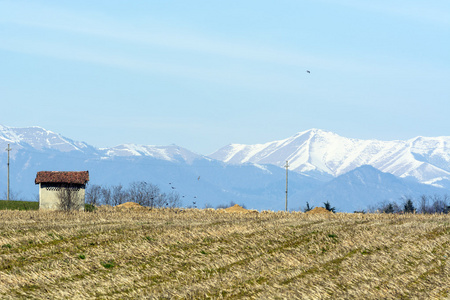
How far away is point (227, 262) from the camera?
3356 centimetres

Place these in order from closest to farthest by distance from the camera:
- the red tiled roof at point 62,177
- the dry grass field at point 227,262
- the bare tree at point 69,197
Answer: the dry grass field at point 227,262
the bare tree at point 69,197
the red tiled roof at point 62,177

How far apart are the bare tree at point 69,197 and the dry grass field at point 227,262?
37.0m

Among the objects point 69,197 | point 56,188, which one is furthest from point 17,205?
point 69,197

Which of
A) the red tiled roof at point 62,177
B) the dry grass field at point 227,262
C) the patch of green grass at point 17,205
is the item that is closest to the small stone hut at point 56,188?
the red tiled roof at point 62,177

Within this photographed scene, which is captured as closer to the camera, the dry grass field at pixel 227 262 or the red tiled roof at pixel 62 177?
the dry grass field at pixel 227 262

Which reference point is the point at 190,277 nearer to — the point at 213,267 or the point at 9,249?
the point at 213,267

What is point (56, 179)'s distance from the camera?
290 ft

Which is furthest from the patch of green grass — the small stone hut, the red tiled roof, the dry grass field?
the dry grass field

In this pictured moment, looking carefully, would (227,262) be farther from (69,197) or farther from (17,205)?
(17,205)

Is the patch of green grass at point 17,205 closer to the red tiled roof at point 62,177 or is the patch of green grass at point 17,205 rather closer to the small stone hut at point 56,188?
the small stone hut at point 56,188

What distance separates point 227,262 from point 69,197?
5646cm

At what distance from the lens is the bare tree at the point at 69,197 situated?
86.1 meters

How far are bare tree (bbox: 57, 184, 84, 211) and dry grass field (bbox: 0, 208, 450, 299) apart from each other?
36979 millimetres

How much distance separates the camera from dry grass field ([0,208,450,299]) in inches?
1033
